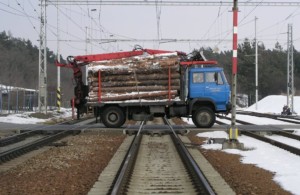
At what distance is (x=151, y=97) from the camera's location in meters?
22.5

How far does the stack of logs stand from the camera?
72.6 ft

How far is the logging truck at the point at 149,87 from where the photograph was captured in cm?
2219

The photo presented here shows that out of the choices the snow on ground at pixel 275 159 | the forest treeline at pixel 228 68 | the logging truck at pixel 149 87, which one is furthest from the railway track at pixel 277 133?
the forest treeline at pixel 228 68

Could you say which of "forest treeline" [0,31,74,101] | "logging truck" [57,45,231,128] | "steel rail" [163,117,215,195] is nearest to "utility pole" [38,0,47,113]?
"logging truck" [57,45,231,128]

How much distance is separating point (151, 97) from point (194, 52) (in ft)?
11.4

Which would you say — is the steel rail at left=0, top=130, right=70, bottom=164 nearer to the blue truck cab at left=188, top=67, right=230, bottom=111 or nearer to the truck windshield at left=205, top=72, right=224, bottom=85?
the blue truck cab at left=188, top=67, right=230, bottom=111

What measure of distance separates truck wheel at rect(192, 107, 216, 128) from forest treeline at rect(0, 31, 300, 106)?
Answer: 2292 inches

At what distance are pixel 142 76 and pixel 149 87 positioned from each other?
23.2 inches

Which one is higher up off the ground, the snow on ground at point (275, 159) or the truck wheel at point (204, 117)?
the truck wheel at point (204, 117)

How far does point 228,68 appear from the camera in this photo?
329 feet

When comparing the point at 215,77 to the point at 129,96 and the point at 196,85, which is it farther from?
the point at 129,96

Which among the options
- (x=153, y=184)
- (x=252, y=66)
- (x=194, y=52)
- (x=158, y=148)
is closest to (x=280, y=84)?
(x=252, y=66)

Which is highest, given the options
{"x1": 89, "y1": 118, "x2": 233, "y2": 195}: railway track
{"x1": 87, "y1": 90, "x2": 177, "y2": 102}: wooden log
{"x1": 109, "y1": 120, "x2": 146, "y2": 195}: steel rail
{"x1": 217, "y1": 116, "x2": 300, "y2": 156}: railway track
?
{"x1": 87, "y1": 90, "x2": 177, "y2": 102}: wooden log

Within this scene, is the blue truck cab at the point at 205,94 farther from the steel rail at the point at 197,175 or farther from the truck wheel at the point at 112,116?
the steel rail at the point at 197,175
